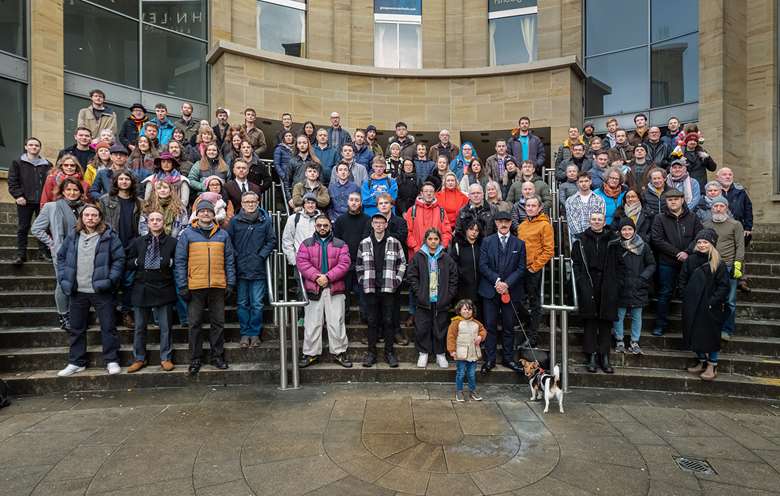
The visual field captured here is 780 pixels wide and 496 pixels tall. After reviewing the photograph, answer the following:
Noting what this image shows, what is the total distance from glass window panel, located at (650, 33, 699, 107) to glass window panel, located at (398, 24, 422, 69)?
22.8ft

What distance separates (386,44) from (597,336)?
1222 centimetres

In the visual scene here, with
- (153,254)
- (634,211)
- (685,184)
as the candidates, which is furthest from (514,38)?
Answer: (153,254)

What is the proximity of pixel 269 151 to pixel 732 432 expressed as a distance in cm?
1214

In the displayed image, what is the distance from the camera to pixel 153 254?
6.06 meters

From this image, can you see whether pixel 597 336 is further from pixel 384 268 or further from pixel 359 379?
pixel 359 379

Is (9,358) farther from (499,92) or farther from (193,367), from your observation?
(499,92)

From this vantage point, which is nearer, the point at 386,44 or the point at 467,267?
the point at 467,267

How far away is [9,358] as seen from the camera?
19.6 ft

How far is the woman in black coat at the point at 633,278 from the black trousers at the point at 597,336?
243 mm

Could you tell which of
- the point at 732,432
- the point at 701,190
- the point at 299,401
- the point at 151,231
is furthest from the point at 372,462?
the point at 701,190

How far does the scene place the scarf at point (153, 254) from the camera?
601 centimetres

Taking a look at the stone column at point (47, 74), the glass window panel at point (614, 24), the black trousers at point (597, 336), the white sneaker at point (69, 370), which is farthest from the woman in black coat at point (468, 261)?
the glass window panel at point (614, 24)

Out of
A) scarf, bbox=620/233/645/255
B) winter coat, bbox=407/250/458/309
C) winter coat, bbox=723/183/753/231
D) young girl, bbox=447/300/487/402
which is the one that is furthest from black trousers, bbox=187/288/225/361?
winter coat, bbox=723/183/753/231

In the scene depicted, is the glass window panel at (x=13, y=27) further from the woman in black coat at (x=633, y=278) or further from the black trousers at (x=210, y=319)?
the woman in black coat at (x=633, y=278)
